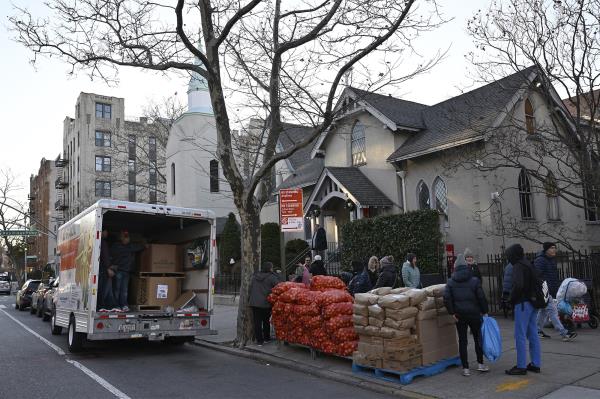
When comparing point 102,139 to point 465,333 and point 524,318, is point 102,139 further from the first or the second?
point 524,318

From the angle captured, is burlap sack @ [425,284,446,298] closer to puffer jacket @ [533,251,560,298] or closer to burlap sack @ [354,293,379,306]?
burlap sack @ [354,293,379,306]

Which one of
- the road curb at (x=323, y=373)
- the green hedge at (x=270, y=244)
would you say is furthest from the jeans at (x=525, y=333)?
the green hedge at (x=270, y=244)

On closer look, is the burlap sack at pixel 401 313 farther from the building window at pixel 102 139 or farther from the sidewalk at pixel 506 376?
the building window at pixel 102 139

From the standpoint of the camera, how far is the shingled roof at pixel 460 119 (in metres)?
16.9

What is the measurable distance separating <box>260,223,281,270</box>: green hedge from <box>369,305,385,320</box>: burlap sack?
669 inches

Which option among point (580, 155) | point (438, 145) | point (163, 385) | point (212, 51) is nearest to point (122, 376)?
point (163, 385)

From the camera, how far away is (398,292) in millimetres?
7961

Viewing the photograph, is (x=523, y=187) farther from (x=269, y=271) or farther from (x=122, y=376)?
(x=122, y=376)

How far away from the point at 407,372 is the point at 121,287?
6661 millimetres

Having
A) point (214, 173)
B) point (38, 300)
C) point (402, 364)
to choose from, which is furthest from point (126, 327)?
point (214, 173)

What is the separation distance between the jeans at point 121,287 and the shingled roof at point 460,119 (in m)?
10.3

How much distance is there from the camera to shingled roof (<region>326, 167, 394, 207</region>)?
20.9 metres

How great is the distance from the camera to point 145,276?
12.0m

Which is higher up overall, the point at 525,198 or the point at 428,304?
the point at 525,198
